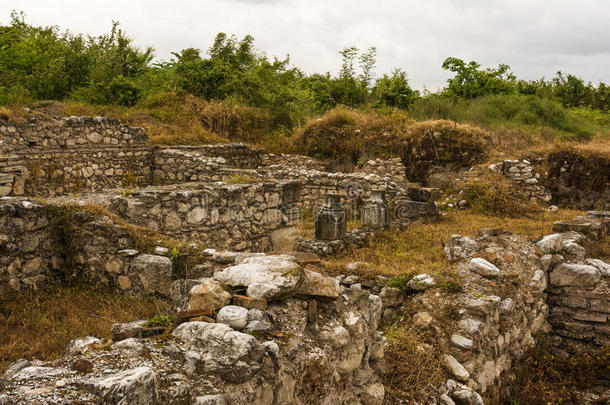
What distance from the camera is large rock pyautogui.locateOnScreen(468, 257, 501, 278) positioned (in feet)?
21.5

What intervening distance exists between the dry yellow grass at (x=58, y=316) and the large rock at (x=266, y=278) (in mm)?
716

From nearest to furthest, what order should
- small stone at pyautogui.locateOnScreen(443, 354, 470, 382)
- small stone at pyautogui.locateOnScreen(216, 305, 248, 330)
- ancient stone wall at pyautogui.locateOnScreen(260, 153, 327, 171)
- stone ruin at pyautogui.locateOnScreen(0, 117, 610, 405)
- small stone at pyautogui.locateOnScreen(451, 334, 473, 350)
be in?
stone ruin at pyautogui.locateOnScreen(0, 117, 610, 405), small stone at pyautogui.locateOnScreen(216, 305, 248, 330), small stone at pyautogui.locateOnScreen(443, 354, 470, 382), small stone at pyautogui.locateOnScreen(451, 334, 473, 350), ancient stone wall at pyautogui.locateOnScreen(260, 153, 327, 171)

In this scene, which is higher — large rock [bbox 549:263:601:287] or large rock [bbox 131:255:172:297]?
large rock [bbox 131:255:172:297]

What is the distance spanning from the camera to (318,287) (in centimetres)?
380

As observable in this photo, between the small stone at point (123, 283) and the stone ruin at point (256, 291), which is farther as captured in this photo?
the small stone at point (123, 283)

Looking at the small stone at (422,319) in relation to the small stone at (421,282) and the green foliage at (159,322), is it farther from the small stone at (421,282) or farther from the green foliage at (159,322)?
A: the green foliage at (159,322)

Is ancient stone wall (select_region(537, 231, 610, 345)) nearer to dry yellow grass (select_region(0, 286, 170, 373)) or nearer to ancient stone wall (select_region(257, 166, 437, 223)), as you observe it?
ancient stone wall (select_region(257, 166, 437, 223))

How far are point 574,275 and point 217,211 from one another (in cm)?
577

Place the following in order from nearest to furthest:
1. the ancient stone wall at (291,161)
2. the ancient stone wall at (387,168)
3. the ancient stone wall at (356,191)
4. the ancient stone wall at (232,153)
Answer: the ancient stone wall at (356,191), the ancient stone wall at (232,153), the ancient stone wall at (387,168), the ancient stone wall at (291,161)

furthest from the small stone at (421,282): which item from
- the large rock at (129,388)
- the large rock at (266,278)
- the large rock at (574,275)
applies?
the large rock at (129,388)

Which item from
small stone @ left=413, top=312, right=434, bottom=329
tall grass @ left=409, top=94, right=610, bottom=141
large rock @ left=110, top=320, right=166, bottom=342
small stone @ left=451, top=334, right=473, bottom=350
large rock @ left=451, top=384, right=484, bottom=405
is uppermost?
tall grass @ left=409, top=94, right=610, bottom=141

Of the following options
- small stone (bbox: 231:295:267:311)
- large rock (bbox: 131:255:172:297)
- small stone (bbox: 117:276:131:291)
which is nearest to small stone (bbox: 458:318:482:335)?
small stone (bbox: 231:295:267:311)

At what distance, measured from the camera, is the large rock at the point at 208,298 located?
333 centimetres

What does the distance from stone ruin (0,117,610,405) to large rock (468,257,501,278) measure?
2 cm
